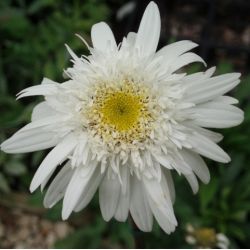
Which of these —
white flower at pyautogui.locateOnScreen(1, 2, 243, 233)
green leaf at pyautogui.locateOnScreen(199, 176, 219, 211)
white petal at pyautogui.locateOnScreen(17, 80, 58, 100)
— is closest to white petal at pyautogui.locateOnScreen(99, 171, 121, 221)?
white flower at pyautogui.locateOnScreen(1, 2, 243, 233)

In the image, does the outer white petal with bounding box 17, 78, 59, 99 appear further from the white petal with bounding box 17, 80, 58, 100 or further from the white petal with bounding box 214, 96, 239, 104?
the white petal with bounding box 214, 96, 239, 104

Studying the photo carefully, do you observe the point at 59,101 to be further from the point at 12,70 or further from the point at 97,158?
the point at 12,70

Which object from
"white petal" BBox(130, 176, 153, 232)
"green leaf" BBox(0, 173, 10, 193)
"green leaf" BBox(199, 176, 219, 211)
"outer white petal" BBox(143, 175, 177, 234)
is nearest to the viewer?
"outer white petal" BBox(143, 175, 177, 234)

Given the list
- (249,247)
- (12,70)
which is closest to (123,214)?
(249,247)

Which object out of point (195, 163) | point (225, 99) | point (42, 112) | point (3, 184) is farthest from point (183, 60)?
point (3, 184)

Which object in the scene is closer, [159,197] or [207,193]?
[159,197]

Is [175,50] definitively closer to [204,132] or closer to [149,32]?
[149,32]
